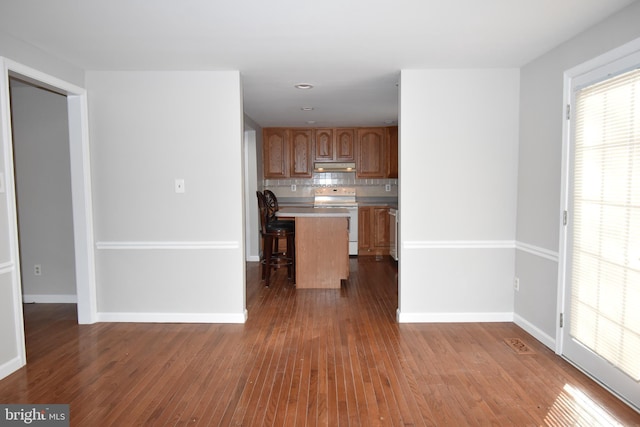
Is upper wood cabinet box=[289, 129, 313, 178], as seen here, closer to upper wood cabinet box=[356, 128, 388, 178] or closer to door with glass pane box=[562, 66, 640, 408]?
upper wood cabinet box=[356, 128, 388, 178]

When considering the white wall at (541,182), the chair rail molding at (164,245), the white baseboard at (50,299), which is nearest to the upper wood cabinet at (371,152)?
the white wall at (541,182)

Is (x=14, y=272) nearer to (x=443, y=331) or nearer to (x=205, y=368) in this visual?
(x=205, y=368)

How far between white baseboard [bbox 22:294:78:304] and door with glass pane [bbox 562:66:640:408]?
4.70 m

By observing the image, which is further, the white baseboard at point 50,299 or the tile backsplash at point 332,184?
the tile backsplash at point 332,184

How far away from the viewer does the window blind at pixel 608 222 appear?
2207mm

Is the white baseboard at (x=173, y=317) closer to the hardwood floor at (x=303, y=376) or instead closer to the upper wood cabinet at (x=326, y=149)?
the hardwood floor at (x=303, y=376)

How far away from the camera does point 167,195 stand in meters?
3.54

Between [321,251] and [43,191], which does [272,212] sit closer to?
[321,251]

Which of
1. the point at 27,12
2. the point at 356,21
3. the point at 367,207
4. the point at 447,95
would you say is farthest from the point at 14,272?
the point at 367,207

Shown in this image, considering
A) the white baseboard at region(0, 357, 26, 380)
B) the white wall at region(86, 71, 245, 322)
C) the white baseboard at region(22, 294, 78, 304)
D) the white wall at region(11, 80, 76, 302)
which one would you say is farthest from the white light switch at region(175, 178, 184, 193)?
the white baseboard at region(22, 294, 78, 304)

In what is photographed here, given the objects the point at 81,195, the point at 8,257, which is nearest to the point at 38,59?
→ the point at 81,195

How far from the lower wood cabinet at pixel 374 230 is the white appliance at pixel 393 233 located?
0.17 meters

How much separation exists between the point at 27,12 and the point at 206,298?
247cm

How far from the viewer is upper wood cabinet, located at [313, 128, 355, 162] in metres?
7.02
